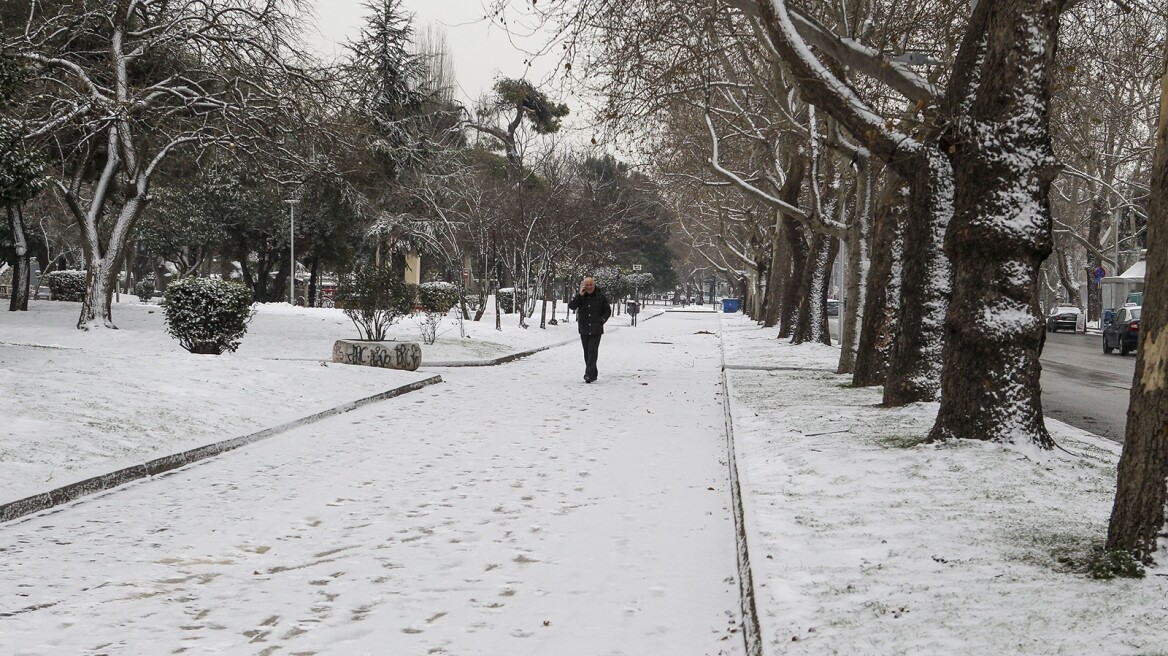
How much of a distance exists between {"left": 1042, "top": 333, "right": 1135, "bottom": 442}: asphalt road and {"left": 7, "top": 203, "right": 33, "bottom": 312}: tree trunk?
27.0m

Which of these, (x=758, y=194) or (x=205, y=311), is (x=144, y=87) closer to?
(x=205, y=311)

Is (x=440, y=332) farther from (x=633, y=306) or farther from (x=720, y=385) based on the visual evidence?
(x=633, y=306)

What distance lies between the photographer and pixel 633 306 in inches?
2005

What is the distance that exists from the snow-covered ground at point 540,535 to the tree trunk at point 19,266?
18.2 metres

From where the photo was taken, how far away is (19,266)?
30.2 m

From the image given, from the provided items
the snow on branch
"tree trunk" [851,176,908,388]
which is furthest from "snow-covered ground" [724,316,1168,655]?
the snow on branch

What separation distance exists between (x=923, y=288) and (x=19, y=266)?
28306 mm

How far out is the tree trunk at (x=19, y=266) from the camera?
95.1 ft

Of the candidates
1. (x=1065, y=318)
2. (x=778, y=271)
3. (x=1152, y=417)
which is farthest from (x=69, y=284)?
(x=1065, y=318)

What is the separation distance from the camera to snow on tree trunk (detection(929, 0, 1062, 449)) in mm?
8398

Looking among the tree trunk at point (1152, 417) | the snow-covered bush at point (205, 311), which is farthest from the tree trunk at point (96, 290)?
the tree trunk at point (1152, 417)

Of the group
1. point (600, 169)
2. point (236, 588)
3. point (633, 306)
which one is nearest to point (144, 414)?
point (236, 588)

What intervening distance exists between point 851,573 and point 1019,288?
4.28m

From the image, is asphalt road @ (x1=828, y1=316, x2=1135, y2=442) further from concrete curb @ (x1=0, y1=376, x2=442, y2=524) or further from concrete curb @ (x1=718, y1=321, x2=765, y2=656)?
concrete curb @ (x1=0, y1=376, x2=442, y2=524)
